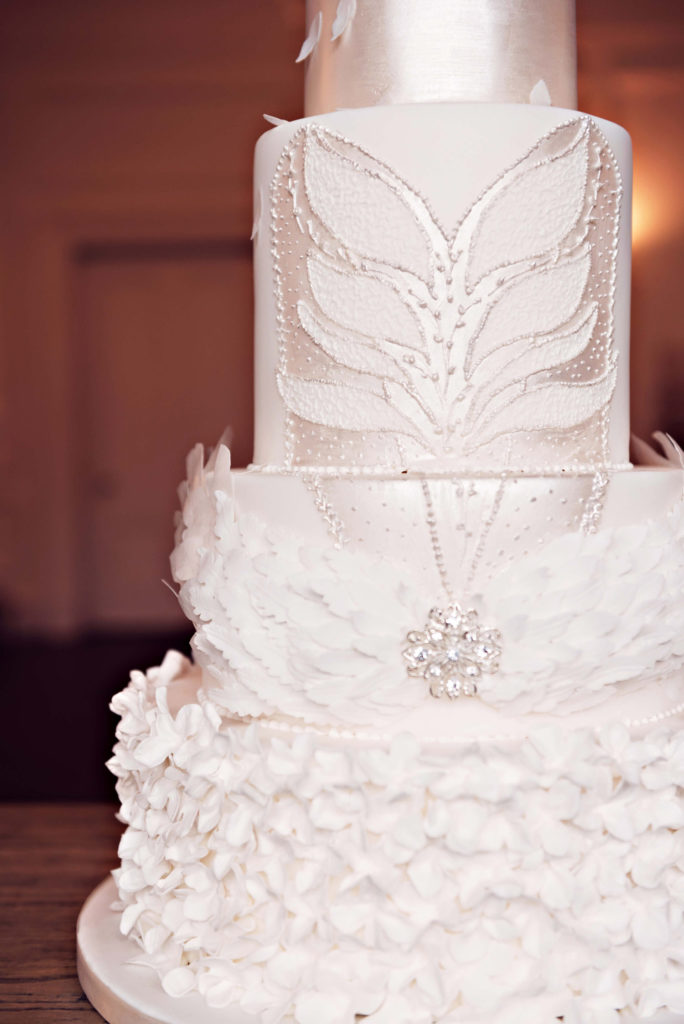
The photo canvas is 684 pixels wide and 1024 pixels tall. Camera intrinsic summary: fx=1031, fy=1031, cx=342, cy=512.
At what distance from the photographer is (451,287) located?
151 cm

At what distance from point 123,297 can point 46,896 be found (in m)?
4.37

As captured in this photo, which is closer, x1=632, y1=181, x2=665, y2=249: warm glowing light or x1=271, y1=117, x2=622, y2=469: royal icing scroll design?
x1=271, y1=117, x2=622, y2=469: royal icing scroll design

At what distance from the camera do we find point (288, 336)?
162 centimetres

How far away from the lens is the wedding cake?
1401 mm

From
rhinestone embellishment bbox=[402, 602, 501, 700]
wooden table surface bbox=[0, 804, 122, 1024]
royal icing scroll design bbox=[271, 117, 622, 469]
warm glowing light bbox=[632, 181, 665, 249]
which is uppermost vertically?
warm glowing light bbox=[632, 181, 665, 249]

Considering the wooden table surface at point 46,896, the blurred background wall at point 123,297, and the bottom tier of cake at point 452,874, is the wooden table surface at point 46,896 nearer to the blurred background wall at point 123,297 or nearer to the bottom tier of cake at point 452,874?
the bottom tier of cake at point 452,874

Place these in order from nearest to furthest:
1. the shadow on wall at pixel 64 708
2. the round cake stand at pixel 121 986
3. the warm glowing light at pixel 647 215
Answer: the round cake stand at pixel 121 986 → the shadow on wall at pixel 64 708 → the warm glowing light at pixel 647 215

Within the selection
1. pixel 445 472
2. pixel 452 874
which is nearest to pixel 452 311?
pixel 445 472

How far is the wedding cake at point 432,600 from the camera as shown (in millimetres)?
1401

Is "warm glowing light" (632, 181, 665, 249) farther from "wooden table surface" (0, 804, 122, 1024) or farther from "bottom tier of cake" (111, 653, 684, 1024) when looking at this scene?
"bottom tier of cake" (111, 653, 684, 1024)

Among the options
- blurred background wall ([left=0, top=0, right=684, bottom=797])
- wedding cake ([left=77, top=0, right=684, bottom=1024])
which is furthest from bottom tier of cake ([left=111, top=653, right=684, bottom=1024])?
blurred background wall ([left=0, top=0, right=684, bottom=797])

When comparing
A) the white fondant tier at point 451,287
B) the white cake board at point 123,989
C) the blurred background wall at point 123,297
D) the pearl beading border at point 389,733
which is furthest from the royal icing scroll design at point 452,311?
the blurred background wall at point 123,297

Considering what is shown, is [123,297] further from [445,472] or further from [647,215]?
[445,472]

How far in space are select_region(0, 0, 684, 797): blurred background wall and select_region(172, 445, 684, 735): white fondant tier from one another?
348 centimetres
